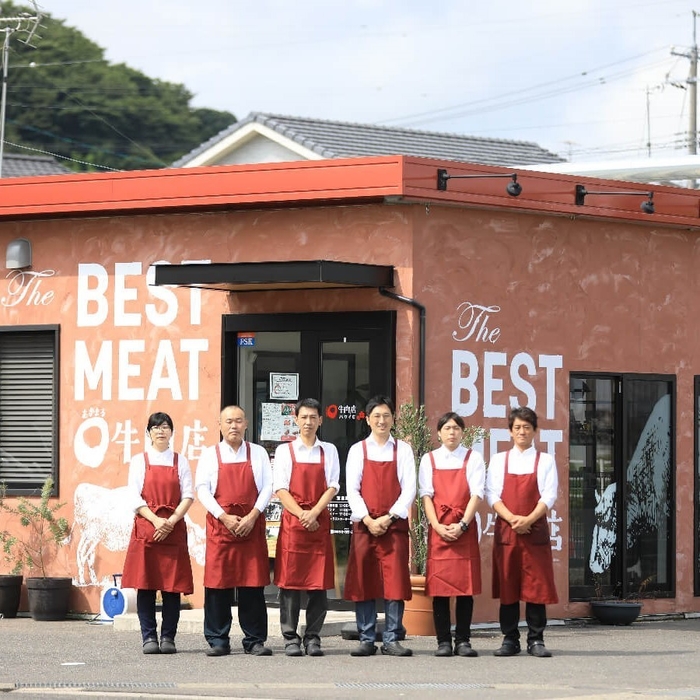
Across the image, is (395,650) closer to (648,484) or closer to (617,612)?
(617,612)

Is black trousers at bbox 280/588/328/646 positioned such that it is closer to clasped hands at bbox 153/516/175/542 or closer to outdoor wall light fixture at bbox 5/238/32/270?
clasped hands at bbox 153/516/175/542

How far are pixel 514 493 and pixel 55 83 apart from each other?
51385mm

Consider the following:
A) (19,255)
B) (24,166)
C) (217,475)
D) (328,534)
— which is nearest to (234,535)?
(217,475)

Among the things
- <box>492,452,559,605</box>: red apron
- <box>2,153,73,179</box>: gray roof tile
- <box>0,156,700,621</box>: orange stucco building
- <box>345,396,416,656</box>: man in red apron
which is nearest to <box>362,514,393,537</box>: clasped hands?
<box>345,396,416,656</box>: man in red apron

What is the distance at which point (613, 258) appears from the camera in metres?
15.6

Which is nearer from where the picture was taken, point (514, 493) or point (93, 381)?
point (514, 493)

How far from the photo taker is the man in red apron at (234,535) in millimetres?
12297

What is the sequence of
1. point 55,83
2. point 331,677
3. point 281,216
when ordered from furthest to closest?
point 55,83 → point 281,216 → point 331,677

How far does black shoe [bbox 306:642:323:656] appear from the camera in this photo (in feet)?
40.4

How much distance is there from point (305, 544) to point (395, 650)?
1.02 meters

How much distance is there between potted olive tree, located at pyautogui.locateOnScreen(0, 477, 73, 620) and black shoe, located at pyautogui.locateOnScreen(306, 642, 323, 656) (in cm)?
389

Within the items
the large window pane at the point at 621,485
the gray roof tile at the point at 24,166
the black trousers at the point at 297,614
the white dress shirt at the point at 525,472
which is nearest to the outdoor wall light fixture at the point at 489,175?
the large window pane at the point at 621,485

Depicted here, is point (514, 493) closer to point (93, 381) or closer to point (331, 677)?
point (331, 677)

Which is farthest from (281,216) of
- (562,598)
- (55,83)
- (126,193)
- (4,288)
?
(55,83)
